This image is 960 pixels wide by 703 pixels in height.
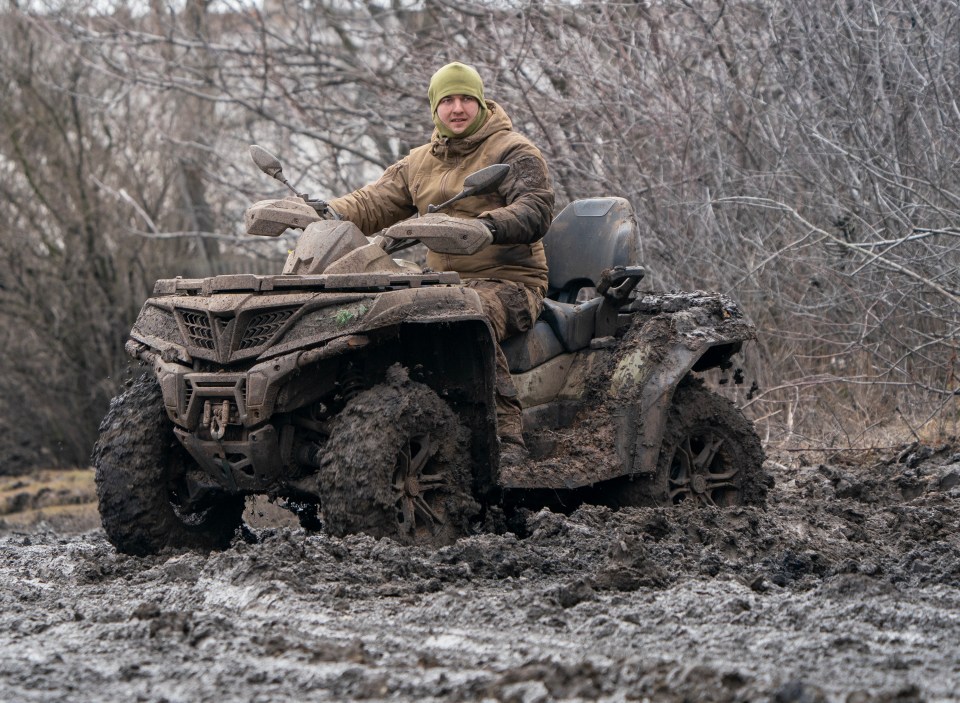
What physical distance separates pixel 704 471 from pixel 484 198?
182 centimetres

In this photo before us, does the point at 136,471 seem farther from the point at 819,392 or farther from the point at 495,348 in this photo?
the point at 819,392

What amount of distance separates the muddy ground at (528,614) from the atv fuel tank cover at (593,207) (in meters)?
1.65

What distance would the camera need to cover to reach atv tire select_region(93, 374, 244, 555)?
23.0 ft

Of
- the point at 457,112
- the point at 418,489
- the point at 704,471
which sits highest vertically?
the point at 457,112

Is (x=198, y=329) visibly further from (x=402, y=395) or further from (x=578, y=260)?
(x=578, y=260)

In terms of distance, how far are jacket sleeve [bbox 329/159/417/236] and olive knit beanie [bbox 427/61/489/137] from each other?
0.39 metres

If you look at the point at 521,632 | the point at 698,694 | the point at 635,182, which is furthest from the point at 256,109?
the point at 698,694

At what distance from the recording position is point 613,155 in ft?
43.8

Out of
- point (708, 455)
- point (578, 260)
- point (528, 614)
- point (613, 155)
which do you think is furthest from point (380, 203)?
point (613, 155)

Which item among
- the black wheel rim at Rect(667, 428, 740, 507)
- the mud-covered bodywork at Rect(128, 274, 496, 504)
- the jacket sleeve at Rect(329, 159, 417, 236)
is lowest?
the black wheel rim at Rect(667, 428, 740, 507)

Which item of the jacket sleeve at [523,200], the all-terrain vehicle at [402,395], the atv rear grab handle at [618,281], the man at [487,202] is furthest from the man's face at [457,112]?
the atv rear grab handle at [618,281]

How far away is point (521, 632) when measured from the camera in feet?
17.6

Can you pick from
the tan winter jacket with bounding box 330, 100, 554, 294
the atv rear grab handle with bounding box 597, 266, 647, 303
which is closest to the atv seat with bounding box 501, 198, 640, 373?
the atv rear grab handle with bounding box 597, 266, 647, 303

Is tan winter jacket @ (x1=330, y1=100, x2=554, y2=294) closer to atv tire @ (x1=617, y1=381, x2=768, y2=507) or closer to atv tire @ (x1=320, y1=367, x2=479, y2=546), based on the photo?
atv tire @ (x1=617, y1=381, x2=768, y2=507)
